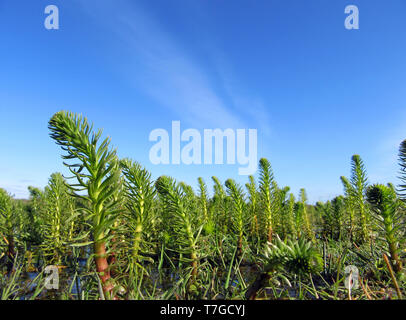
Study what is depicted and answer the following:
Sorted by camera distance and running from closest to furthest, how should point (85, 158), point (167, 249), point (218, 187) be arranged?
point (85, 158) < point (167, 249) < point (218, 187)

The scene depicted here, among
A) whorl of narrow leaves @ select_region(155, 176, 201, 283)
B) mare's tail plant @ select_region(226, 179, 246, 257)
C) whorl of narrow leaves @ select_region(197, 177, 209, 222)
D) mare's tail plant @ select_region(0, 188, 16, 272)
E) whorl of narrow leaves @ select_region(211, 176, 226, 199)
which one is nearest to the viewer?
whorl of narrow leaves @ select_region(155, 176, 201, 283)

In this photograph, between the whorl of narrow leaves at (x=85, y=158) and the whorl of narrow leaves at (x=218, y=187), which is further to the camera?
the whorl of narrow leaves at (x=218, y=187)

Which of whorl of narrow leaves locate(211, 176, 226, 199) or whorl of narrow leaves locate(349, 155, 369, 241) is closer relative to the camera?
whorl of narrow leaves locate(349, 155, 369, 241)

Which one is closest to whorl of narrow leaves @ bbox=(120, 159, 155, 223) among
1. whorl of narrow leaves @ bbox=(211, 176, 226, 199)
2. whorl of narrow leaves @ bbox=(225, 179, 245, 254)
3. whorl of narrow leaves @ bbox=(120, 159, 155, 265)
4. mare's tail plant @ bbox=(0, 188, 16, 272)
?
whorl of narrow leaves @ bbox=(120, 159, 155, 265)

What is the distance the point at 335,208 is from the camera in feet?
15.1

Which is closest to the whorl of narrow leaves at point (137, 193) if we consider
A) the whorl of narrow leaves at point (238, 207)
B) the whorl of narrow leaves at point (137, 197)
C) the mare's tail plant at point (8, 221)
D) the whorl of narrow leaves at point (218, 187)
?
the whorl of narrow leaves at point (137, 197)

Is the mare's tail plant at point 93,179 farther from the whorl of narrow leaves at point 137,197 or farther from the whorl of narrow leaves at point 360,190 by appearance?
the whorl of narrow leaves at point 360,190

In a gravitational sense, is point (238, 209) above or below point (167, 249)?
above

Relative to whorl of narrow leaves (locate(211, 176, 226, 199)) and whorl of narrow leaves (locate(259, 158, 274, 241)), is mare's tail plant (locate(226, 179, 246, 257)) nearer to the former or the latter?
whorl of narrow leaves (locate(259, 158, 274, 241))

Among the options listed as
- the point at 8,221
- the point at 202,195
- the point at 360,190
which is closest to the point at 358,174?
the point at 360,190

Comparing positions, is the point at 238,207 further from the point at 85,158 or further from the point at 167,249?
the point at 85,158
